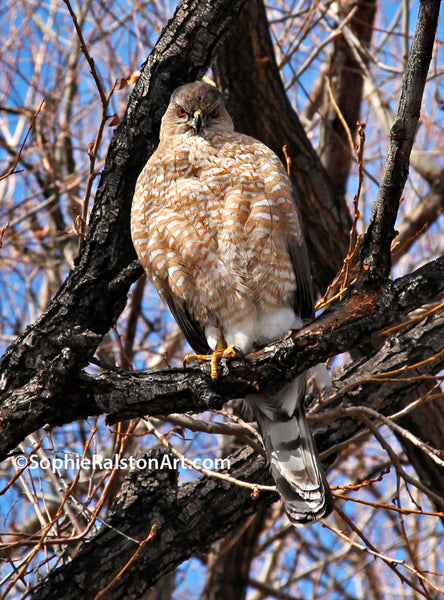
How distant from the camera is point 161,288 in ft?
12.3

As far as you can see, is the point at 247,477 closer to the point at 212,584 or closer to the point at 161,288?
the point at 161,288

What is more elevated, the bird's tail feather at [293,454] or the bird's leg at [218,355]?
the bird's leg at [218,355]

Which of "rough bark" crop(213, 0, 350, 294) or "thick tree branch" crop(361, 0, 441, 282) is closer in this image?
"thick tree branch" crop(361, 0, 441, 282)

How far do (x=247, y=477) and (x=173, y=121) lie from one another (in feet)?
6.41

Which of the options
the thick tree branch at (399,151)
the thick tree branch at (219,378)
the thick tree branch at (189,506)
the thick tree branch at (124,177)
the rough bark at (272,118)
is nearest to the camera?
the thick tree branch at (399,151)

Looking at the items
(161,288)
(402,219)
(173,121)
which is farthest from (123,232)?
(402,219)

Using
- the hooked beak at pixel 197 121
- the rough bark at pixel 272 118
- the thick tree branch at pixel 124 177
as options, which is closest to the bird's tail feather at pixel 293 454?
the thick tree branch at pixel 124 177

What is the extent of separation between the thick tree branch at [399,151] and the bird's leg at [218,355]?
69 cm

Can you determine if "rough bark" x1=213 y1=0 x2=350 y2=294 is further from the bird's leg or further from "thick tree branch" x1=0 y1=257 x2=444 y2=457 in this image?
"thick tree branch" x1=0 y1=257 x2=444 y2=457

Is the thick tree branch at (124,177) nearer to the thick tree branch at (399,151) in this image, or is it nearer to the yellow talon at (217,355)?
the yellow talon at (217,355)

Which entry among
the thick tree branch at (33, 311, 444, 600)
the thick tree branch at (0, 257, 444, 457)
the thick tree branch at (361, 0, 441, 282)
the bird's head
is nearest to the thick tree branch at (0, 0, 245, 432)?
the bird's head

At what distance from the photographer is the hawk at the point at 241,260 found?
3.46 m

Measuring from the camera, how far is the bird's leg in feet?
9.62

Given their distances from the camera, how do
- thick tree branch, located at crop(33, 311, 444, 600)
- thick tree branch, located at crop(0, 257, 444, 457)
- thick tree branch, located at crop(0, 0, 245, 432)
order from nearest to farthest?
thick tree branch, located at crop(0, 257, 444, 457)
thick tree branch, located at crop(0, 0, 245, 432)
thick tree branch, located at crop(33, 311, 444, 600)
